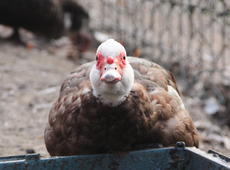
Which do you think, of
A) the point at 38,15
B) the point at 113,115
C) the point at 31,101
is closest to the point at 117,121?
the point at 113,115

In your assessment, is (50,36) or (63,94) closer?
(63,94)

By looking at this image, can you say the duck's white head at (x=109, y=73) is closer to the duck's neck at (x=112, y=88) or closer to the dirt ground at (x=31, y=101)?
the duck's neck at (x=112, y=88)

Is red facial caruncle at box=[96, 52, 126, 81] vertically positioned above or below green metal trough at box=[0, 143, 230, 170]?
above

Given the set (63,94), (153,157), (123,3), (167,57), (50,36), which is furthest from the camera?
(50,36)

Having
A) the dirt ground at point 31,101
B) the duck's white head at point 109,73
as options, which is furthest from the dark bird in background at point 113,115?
the dirt ground at point 31,101

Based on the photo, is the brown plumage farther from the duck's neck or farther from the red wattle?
the red wattle

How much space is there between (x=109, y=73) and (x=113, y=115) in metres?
0.31

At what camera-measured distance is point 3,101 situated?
194 inches

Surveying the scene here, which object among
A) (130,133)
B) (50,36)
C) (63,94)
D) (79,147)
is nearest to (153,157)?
(130,133)

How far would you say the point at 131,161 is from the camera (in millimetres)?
2570

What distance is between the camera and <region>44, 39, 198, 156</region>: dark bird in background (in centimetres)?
246

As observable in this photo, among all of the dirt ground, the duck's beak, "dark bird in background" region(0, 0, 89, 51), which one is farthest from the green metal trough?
"dark bird in background" region(0, 0, 89, 51)

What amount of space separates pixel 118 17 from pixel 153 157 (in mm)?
4992

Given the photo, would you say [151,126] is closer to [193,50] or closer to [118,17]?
[193,50]
